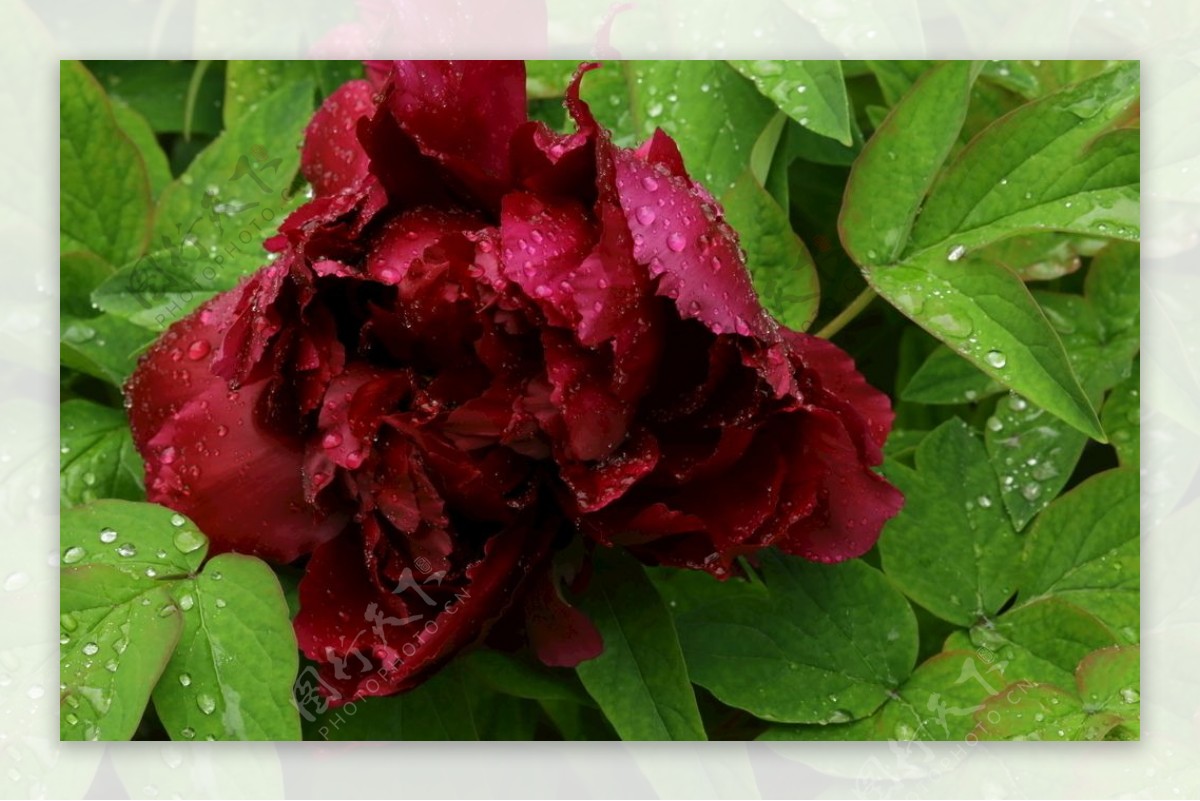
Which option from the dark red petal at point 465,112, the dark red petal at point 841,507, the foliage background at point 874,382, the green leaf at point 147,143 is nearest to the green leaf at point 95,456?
the foliage background at point 874,382

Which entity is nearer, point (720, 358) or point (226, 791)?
point (720, 358)

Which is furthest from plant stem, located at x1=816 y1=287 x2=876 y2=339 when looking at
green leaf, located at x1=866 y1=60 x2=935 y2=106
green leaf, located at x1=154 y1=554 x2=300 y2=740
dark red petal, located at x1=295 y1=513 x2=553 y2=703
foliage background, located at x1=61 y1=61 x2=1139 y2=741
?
green leaf, located at x1=154 y1=554 x2=300 y2=740

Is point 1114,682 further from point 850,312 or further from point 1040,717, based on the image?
point 850,312

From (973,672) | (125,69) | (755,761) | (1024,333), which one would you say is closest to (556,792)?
(755,761)

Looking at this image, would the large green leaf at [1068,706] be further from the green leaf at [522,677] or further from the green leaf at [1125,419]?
the green leaf at [522,677]

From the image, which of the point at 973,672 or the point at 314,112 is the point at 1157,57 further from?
the point at 314,112

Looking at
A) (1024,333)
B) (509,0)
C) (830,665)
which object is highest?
(509,0)
